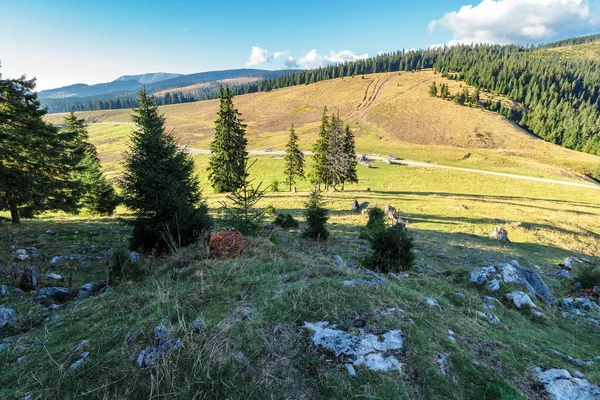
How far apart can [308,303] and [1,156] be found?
51.0ft

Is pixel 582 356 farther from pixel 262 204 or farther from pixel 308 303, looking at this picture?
pixel 262 204

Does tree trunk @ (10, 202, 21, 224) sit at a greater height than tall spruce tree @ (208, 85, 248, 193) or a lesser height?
lesser

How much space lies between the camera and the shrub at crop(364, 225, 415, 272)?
10499 millimetres

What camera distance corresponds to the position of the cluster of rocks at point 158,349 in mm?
3461

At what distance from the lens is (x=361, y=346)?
3.67m

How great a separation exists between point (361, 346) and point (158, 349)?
275 centimetres

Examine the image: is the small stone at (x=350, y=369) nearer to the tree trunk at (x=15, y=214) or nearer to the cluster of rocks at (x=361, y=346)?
the cluster of rocks at (x=361, y=346)

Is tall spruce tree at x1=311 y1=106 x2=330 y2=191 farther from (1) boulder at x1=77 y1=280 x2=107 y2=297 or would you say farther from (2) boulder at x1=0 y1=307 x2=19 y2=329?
(2) boulder at x1=0 y1=307 x2=19 y2=329

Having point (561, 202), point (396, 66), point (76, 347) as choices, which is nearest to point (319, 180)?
point (561, 202)

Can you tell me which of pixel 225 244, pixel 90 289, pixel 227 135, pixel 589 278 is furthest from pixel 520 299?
pixel 227 135

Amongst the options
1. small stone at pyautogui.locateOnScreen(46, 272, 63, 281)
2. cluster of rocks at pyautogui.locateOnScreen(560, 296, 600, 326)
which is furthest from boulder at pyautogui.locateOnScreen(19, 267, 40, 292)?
cluster of rocks at pyautogui.locateOnScreen(560, 296, 600, 326)

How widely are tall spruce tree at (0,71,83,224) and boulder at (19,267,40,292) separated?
791 centimetres

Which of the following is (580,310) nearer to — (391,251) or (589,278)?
(589,278)

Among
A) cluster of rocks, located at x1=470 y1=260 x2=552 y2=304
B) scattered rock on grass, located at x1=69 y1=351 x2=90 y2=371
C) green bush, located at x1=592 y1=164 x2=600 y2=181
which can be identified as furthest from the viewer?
green bush, located at x1=592 y1=164 x2=600 y2=181
